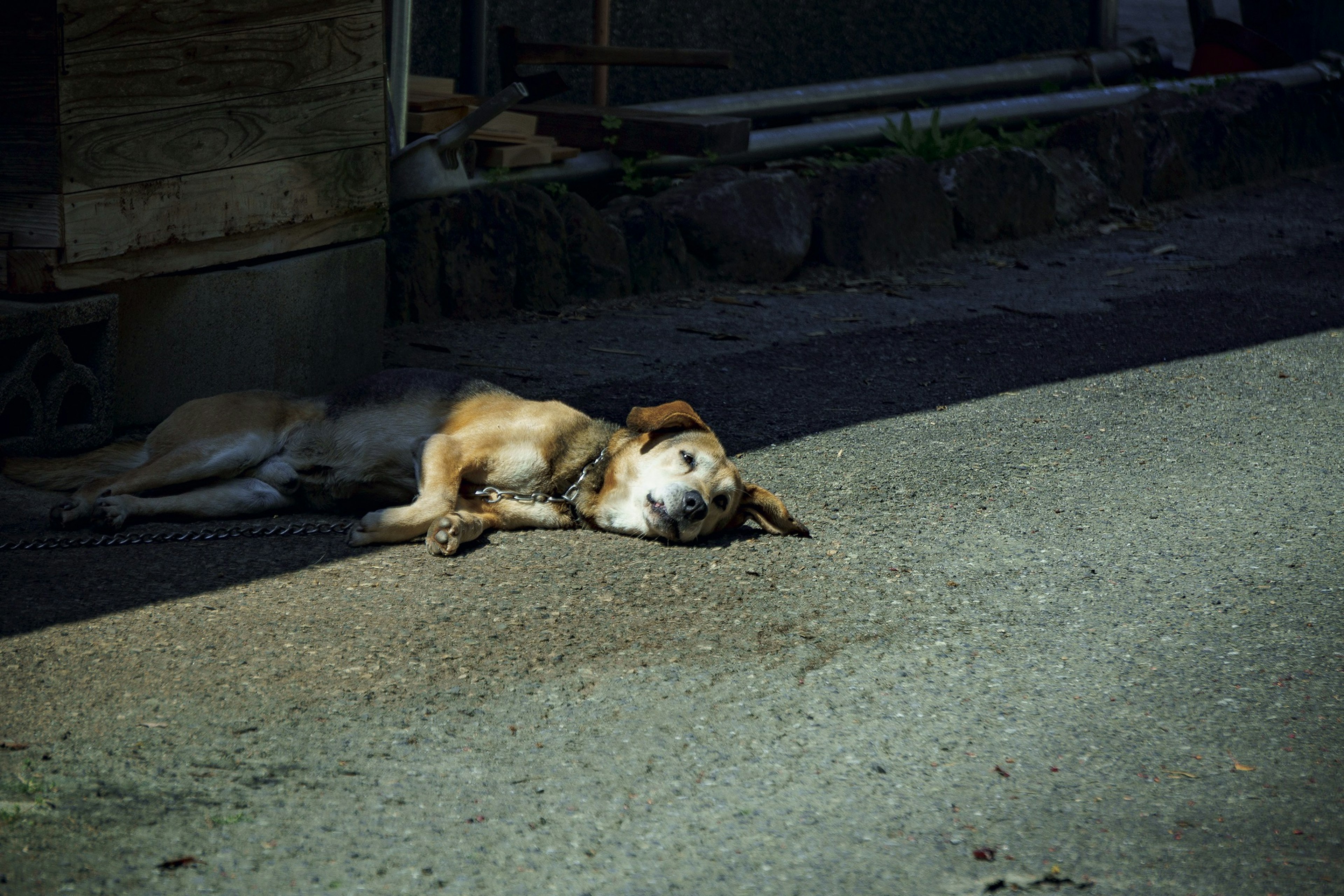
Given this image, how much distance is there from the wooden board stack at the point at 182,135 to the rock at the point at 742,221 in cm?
321

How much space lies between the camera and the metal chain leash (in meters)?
4.18

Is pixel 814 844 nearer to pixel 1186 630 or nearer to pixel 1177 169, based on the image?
pixel 1186 630


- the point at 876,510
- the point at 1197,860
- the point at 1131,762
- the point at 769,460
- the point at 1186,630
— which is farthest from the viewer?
the point at 769,460

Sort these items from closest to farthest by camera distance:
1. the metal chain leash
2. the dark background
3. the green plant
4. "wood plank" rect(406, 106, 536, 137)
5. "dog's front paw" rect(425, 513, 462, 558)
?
the metal chain leash < "dog's front paw" rect(425, 513, 462, 558) < "wood plank" rect(406, 106, 536, 137) < the dark background < the green plant

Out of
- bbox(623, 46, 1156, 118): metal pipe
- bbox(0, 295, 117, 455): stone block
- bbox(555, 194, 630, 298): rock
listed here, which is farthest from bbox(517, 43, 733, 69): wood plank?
bbox(0, 295, 117, 455): stone block

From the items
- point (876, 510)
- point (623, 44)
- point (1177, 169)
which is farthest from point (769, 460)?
point (1177, 169)

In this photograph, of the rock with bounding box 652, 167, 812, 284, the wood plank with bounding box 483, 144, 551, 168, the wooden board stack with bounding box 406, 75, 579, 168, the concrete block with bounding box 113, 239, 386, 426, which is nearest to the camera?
the concrete block with bounding box 113, 239, 386, 426

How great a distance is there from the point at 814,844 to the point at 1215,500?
322 centimetres

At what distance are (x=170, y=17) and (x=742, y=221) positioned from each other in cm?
486

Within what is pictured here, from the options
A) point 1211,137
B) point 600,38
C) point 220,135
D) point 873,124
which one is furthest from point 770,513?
point 1211,137

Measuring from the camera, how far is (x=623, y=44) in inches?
410

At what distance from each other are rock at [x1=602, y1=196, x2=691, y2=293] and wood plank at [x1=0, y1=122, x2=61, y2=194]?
174 inches

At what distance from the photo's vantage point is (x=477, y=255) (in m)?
7.73

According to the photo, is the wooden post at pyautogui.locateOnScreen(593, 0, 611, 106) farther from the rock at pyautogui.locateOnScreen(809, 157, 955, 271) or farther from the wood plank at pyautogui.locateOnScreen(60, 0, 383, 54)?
the wood plank at pyautogui.locateOnScreen(60, 0, 383, 54)
